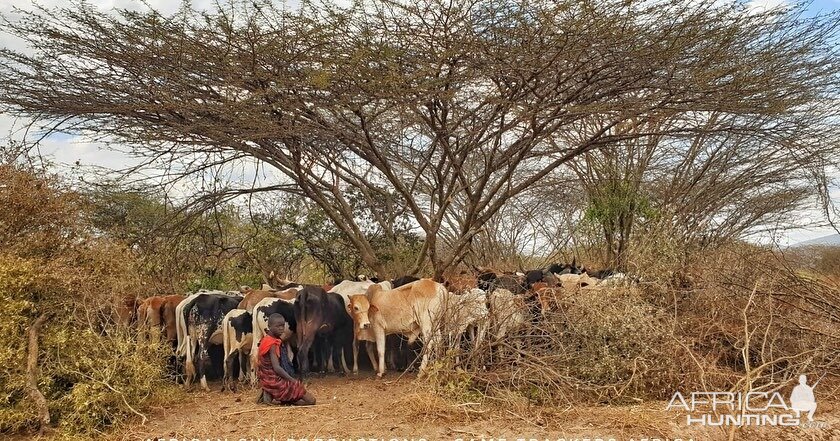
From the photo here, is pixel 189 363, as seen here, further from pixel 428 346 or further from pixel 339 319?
pixel 428 346

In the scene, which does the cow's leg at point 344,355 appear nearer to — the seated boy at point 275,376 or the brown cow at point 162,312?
the seated boy at point 275,376

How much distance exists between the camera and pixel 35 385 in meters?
5.77

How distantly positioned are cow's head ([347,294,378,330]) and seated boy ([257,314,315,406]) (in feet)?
4.66

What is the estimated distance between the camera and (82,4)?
7949 mm

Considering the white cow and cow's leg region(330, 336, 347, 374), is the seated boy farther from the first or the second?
the white cow

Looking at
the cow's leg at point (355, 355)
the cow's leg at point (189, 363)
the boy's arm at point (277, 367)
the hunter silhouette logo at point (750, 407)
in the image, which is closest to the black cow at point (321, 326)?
the cow's leg at point (355, 355)

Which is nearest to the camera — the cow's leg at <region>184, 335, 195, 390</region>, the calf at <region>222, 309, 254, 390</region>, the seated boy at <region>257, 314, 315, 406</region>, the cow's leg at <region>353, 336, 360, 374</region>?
the seated boy at <region>257, 314, 315, 406</region>

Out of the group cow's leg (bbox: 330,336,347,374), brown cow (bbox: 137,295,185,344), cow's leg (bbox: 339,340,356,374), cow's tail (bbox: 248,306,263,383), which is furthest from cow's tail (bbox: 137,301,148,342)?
cow's leg (bbox: 339,340,356,374)

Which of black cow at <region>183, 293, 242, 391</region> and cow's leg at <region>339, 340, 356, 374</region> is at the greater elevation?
black cow at <region>183, 293, 242, 391</region>

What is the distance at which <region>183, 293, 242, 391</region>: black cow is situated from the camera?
7621 mm

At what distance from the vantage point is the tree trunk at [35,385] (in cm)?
570

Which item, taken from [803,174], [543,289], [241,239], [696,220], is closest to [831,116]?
[803,174]

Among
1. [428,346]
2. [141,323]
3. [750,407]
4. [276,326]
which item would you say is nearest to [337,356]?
[428,346]

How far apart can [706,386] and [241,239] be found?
394 inches
